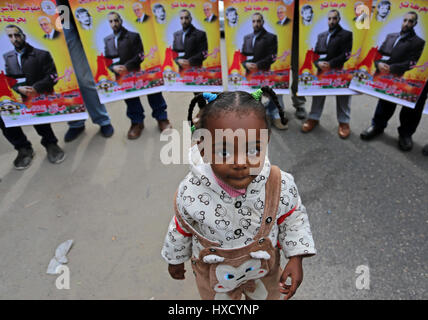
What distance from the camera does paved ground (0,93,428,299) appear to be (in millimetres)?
1750

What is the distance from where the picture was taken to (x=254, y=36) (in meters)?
2.26

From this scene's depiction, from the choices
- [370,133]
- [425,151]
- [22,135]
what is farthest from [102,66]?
[425,151]

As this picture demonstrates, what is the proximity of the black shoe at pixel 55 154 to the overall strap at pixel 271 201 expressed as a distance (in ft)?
7.94

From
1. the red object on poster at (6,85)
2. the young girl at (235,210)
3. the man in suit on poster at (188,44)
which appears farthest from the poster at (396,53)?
the red object on poster at (6,85)

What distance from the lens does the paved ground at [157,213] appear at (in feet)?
5.74

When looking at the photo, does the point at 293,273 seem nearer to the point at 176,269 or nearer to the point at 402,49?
the point at 176,269

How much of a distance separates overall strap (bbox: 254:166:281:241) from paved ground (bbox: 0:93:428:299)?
33.4 inches

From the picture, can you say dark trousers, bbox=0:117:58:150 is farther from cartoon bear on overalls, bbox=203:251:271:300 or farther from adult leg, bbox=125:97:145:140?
cartoon bear on overalls, bbox=203:251:271:300

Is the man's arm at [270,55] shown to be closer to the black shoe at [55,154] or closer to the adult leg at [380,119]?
the adult leg at [380,119]

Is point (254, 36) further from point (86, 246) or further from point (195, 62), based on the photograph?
point (86, 246)

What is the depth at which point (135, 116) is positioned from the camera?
9.89ft

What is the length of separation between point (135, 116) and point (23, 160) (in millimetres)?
1104

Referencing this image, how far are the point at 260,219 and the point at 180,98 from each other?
9.64ft
